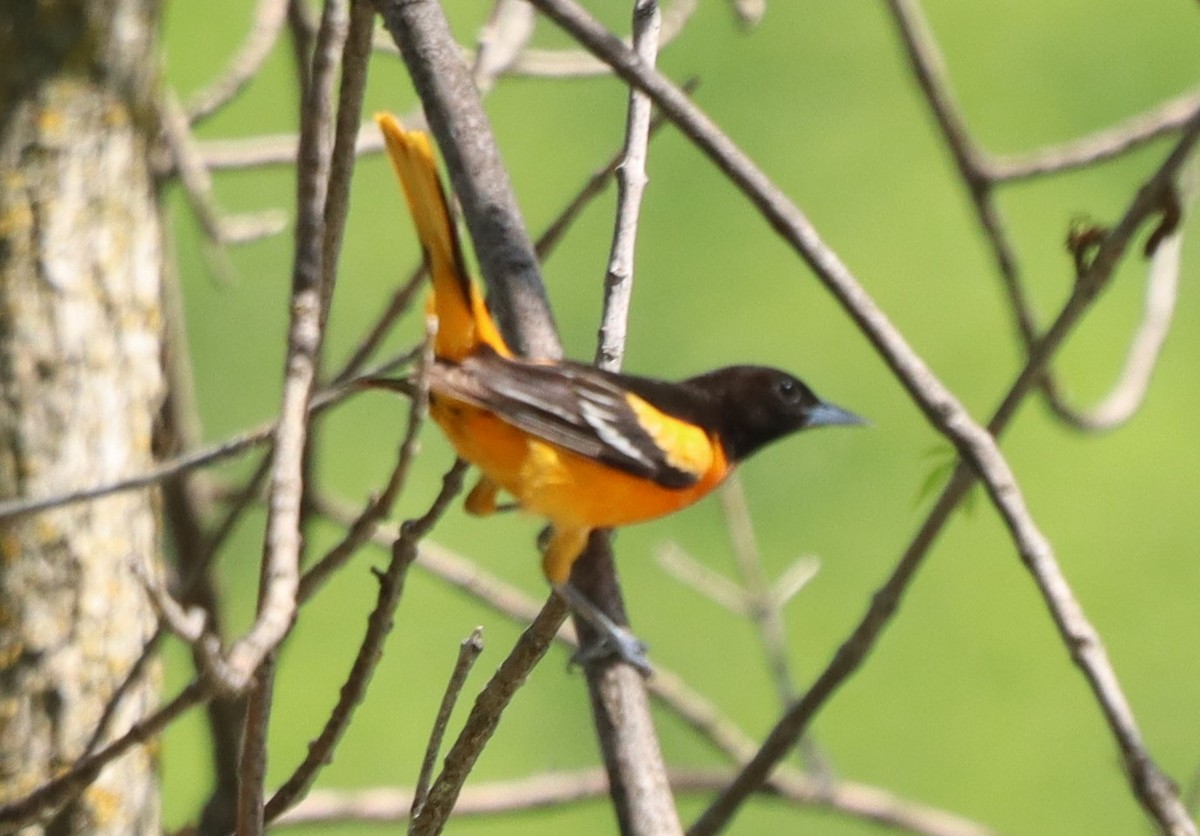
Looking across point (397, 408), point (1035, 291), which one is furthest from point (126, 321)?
point (1035, 291)

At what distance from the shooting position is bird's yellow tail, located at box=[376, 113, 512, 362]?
8.64ft

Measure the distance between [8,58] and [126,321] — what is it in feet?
1.36

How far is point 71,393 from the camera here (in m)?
2.53

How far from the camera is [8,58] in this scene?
8.25 feet

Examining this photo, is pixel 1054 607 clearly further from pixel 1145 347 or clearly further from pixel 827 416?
pixel 827 416

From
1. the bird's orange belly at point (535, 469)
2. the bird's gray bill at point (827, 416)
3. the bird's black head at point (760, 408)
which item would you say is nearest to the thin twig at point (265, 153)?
the bird's orange belly at point (535, 469)

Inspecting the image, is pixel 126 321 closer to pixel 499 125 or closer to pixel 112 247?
pixel 112 247

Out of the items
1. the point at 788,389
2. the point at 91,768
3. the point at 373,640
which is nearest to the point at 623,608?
the point at 373,640

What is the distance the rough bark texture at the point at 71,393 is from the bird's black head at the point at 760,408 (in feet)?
4.76

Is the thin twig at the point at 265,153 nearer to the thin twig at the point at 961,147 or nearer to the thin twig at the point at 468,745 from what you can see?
the thin twig at the point at 961,147

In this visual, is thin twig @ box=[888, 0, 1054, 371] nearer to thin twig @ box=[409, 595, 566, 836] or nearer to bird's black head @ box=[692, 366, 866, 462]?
bird's black head @ box=[692, 366, 866, 462]

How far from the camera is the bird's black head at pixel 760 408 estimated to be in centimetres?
371

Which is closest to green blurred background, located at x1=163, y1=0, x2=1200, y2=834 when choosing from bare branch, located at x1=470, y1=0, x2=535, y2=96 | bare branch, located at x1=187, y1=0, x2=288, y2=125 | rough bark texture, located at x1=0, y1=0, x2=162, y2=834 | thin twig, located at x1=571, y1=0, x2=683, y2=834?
bare branch, located at x1=470, y1=0, x2=535, y2=96

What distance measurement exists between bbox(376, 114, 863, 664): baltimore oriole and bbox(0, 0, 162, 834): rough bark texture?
447mm
